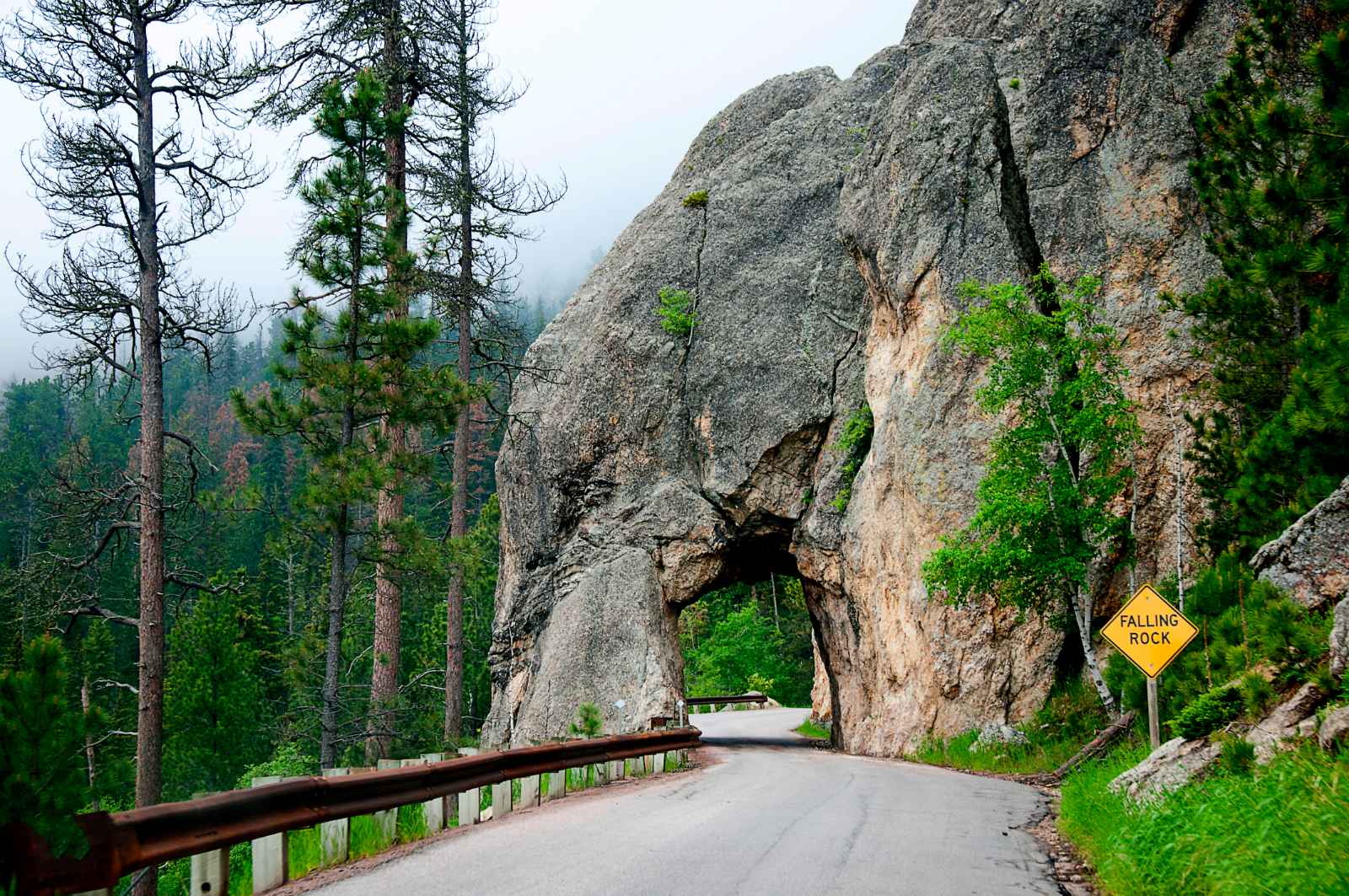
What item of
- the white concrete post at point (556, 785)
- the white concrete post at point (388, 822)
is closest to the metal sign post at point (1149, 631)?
the white concrete post at point (556, 785)

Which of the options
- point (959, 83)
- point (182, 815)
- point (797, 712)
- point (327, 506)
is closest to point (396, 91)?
point (327, 506)

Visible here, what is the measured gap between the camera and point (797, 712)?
40.3 metres

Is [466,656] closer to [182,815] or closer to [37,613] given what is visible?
[37,613]

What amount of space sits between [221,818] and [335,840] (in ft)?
4.47

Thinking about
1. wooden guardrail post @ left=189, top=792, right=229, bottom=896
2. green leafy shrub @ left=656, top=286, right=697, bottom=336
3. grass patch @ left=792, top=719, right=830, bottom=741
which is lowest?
grass patch @ left=792, top=719, right=830, bottom=741

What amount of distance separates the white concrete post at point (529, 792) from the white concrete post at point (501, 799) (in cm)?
51

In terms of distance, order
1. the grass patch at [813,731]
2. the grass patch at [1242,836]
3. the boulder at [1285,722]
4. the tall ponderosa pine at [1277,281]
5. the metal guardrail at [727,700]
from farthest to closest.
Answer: the metal guardrail at [727,700] → the grass patch at [813,731] → the tall ponderosa pine at [1277,281] → the boulder at [1285,722] → the grass patch at [1242,836]

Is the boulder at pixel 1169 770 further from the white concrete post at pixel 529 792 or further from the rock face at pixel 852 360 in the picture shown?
the rock face at pixel 852 360

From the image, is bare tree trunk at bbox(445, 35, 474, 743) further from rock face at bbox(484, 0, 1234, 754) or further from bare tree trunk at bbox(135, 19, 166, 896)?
bare tree trunk at bbox(135, 19, 166, 896)

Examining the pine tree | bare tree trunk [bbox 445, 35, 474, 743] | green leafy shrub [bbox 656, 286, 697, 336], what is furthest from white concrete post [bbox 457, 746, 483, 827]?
the pine tree

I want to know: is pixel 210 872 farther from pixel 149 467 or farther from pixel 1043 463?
pixel 1043 463

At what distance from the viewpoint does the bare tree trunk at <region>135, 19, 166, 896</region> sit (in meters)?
13.9

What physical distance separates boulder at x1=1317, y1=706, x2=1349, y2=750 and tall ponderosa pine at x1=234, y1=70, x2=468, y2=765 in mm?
12708

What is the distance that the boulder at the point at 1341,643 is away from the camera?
21.2 feet
